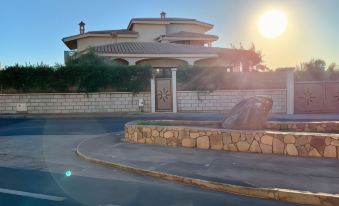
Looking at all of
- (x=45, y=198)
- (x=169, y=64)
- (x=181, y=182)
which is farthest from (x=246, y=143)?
(x=169, y=64)

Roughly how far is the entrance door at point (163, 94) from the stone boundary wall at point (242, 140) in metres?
11.4

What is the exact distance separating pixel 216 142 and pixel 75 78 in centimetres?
1681

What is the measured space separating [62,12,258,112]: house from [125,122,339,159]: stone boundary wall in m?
11.6

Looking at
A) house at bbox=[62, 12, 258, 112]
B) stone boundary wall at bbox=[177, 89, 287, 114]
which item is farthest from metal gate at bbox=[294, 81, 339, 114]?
house at bbox=[62, 12, 258, 112]

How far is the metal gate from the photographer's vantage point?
21234 millimetres

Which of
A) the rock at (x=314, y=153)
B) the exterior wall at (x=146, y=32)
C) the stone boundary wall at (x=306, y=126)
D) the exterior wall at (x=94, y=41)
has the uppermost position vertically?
the exterior wall at (x=146, y=32)

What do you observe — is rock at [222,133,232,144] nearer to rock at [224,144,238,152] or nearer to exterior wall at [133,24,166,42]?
rock at [224,144,238,152]

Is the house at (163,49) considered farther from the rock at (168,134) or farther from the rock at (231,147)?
the rock at (231,147)

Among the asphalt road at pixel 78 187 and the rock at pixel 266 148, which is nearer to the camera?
the asphalt road at pixel 78 187

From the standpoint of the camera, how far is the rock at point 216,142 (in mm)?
10039

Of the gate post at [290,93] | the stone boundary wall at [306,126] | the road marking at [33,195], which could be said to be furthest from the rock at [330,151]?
the gate post at [290,93]

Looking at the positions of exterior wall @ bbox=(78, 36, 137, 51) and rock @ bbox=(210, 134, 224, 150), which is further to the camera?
exterior wall @ bbox=(78, 36, 137, 51)

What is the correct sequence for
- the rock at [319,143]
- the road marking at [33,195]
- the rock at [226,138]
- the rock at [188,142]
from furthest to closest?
the rock at [188,142] → the rock at [226,138] → the rock at [319,143] → the road marking at [33,195]

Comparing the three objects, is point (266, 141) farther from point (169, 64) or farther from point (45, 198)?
point (169, 64)
